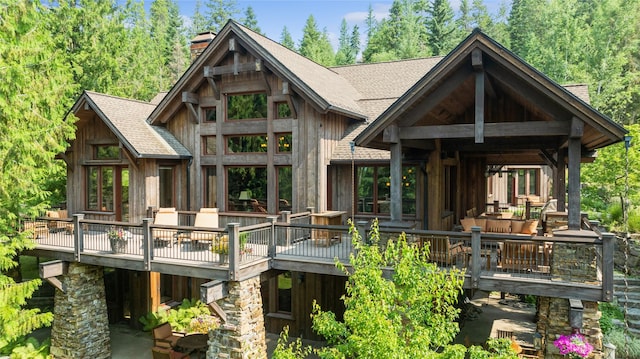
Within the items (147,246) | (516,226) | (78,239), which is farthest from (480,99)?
(78,239)

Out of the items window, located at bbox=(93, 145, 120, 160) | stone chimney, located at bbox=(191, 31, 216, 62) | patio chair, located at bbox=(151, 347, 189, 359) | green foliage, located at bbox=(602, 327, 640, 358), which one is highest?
stone chimney, located at bbox=(191, 31, 216, 62)

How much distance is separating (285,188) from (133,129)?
5.97m

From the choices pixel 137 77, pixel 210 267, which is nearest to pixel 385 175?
pixel 210 267

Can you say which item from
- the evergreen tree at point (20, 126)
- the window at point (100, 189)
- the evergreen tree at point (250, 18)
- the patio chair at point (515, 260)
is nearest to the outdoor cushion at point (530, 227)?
the patio chair at point (515, 260)

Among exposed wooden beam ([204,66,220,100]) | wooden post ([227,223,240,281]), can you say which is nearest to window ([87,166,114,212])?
exposed wooden beam ([204,66,220,100])

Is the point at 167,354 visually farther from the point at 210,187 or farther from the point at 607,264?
the point at 607,264

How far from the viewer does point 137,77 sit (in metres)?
29.8

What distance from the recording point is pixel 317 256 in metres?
11.5

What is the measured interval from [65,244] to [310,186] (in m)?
7.95

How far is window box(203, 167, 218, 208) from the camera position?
16828mm

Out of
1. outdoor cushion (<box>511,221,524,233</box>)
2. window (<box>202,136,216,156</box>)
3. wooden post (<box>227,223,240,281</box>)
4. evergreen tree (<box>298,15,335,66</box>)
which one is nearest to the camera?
wooden post (<box>227,223,240,281</box>)

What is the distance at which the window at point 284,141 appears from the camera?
15.7 m

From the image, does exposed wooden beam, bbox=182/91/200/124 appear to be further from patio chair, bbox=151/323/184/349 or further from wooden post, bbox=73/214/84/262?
patio chair, bbox=151/323/184/349

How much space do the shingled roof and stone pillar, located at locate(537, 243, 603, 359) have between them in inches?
494
